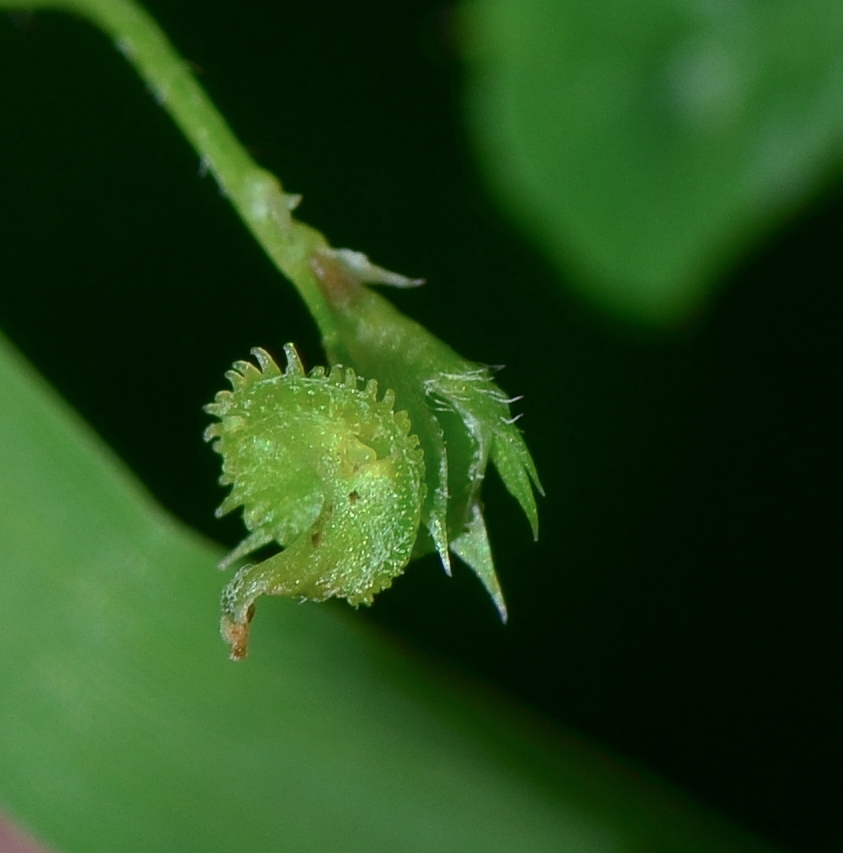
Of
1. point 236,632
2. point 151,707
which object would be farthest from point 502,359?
point 236,632

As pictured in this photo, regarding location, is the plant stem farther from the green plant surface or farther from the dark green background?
the dark green background

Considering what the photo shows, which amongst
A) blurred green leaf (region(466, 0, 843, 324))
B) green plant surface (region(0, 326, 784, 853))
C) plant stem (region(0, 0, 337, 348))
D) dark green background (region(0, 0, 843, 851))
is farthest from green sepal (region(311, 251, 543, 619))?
blurred green leaf (region(466, 0, 843, 324))

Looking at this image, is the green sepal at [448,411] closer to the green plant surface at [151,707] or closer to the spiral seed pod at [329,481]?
the spiral seed pod at [329,481]

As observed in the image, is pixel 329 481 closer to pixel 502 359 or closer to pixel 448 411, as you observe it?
pixel 448 411

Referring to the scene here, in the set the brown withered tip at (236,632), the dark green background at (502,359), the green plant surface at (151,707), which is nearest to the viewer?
the brown withered tip at (236,632)

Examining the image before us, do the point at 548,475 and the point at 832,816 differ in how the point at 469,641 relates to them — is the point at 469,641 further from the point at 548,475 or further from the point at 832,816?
the point at 832,816

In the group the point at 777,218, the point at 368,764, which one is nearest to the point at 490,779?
the point at 368,764

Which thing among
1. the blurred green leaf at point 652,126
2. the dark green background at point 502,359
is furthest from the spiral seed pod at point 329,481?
the blurred green leaf at point 652,126
